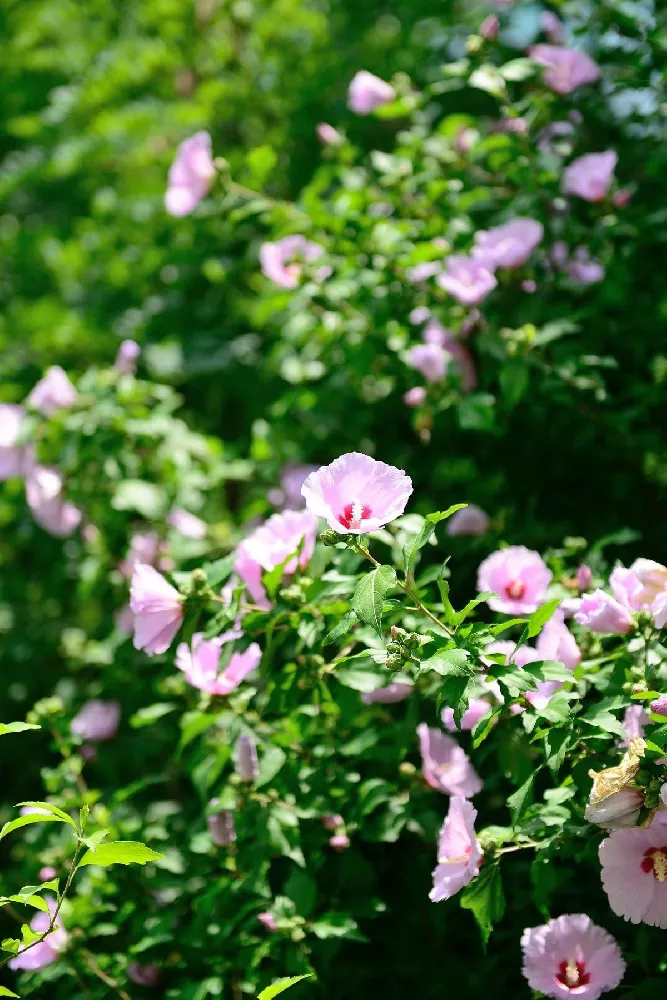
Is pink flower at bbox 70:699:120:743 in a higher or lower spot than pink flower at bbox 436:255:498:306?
lower

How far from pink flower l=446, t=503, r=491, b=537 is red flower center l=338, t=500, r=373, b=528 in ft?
1.91

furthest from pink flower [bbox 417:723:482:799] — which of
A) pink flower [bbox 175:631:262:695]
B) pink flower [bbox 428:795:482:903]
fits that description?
pink flower [bbox 175:631:262:695]

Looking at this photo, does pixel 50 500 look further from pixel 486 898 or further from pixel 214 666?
pixel 486 898

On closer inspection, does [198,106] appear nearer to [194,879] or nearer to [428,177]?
[428,177]

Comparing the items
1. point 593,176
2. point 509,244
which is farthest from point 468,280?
point 593,176

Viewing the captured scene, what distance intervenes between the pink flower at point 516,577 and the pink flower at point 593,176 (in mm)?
752

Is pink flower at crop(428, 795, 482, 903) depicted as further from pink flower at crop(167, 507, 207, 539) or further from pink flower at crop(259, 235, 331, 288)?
pink flower at crop(259, 235, 331, 288)

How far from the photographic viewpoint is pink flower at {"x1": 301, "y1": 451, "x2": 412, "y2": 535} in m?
1.03

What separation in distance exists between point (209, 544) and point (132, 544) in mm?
158

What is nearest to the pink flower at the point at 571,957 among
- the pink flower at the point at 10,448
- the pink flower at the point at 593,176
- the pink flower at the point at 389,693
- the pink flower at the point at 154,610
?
the pink flower at the point at 389,693

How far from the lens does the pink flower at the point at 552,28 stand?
191cm

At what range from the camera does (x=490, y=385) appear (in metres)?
1.72

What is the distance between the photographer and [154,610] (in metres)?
1.21

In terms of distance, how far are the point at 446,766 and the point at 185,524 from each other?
2.66 feet
